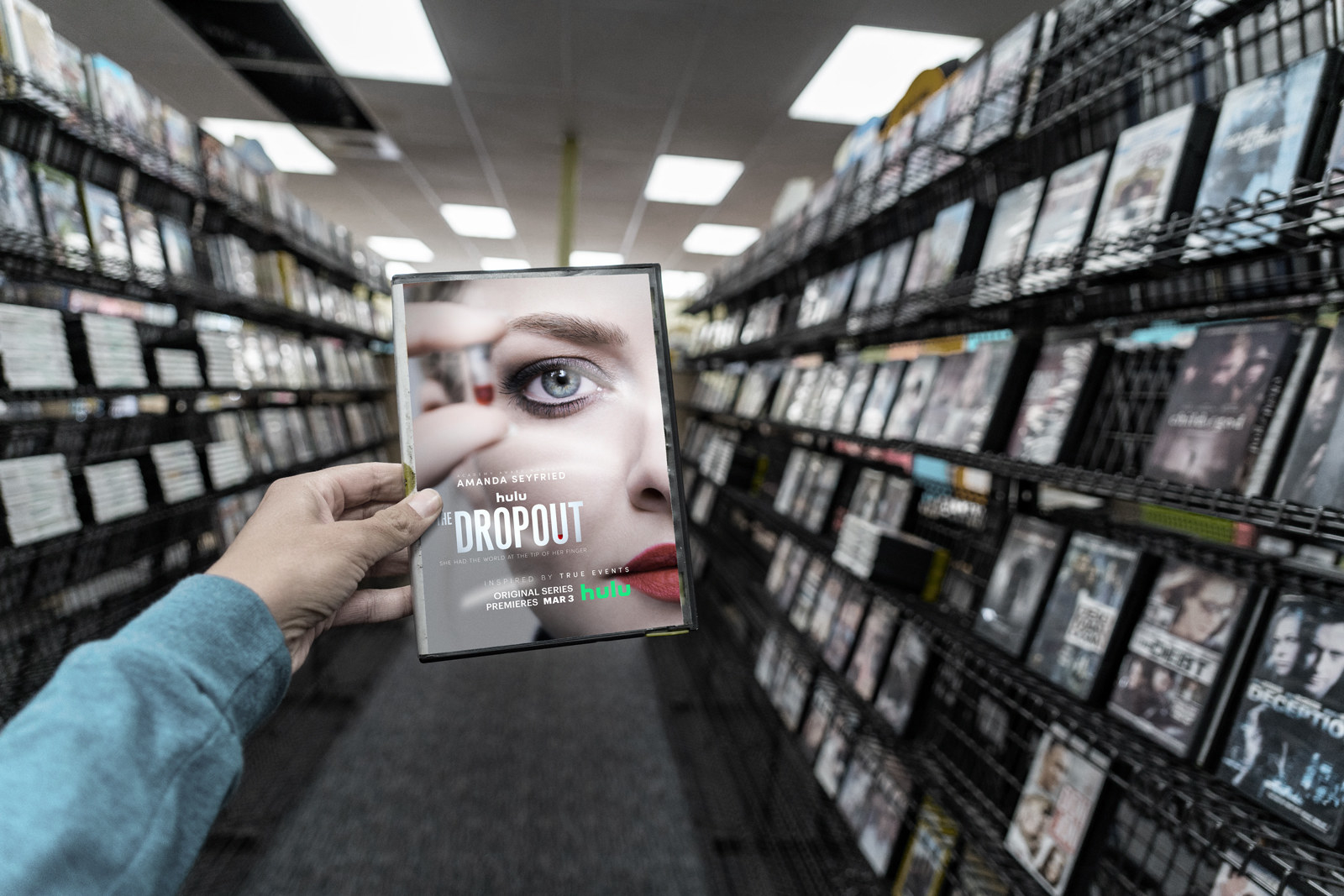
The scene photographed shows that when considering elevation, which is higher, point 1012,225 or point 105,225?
point 1012,225

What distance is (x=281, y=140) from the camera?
5148 millimetres

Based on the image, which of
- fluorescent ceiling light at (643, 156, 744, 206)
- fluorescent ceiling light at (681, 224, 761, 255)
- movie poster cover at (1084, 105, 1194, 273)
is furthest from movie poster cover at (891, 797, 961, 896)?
fluorescent ceiling light at (681, 224, 761, 255)

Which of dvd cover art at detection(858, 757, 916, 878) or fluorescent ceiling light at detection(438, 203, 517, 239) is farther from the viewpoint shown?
fluorescent ceiling light at detection(438, 203, 517, 239)

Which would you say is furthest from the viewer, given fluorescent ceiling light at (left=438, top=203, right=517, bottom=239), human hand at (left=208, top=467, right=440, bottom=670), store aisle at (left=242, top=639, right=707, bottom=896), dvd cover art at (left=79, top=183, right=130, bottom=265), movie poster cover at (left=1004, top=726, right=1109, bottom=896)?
fluorescent ceiling light at (left=438, top=203, right=517, bottom=239)

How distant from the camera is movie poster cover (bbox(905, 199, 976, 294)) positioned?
5.64ft

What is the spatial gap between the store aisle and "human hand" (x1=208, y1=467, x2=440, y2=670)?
6.15 feet

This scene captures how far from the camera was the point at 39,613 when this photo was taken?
188cm

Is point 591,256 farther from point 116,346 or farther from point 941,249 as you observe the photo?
point 941,249

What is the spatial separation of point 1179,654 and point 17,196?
8.69ft

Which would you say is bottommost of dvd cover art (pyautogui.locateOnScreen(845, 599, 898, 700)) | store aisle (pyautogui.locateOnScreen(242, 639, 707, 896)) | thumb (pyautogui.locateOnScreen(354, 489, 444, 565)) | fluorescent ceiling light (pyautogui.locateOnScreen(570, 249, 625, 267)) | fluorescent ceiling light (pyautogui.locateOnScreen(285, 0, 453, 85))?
store aisle (pyautogui.locateOnScreen(242, 639, 707, 896))

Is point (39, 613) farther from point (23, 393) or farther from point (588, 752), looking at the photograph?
point (588, 752)

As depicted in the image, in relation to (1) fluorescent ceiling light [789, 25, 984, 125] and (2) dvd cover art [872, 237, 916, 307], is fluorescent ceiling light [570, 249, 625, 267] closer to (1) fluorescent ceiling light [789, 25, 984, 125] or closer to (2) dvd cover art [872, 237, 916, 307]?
(1) fluorescent ceiling light [789, 25, 984, 125]

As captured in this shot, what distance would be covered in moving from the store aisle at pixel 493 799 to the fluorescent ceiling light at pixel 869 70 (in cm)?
333

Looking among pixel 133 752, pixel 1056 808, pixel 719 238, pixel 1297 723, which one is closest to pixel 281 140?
pixel 719 238
